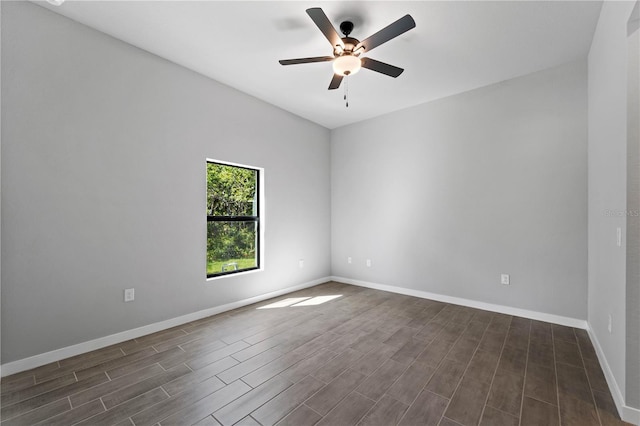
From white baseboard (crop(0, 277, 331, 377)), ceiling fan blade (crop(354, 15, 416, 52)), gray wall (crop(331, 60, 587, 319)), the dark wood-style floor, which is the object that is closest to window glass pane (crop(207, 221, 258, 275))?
white baseboard (crop(0, 277, 331, 377))

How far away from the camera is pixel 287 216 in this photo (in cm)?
443

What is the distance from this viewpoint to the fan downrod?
239cm

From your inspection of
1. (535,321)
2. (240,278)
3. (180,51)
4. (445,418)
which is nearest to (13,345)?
(240,278)

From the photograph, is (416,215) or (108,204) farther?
(416,215)

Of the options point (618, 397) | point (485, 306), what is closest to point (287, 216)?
point (485, 306)

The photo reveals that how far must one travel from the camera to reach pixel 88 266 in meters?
2.50

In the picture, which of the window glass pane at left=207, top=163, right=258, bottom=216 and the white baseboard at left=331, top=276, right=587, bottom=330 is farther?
the window glass pane at left=207, top=163, right=258, bottom=216

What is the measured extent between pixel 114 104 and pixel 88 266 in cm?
153

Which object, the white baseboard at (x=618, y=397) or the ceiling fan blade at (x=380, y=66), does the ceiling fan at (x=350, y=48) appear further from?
the white baseboard at (x=618, y=397)

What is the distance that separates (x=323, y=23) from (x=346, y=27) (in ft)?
1.62

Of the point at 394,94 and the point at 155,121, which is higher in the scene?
the point at 394,94

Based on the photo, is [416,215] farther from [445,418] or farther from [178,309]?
[178,309]

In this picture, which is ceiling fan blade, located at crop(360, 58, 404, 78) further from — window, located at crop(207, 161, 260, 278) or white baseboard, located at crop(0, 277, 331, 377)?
Answer: white baseboard, located at crop(0, 277, 331, 377)

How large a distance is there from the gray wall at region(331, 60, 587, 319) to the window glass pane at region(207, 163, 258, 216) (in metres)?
1.83
